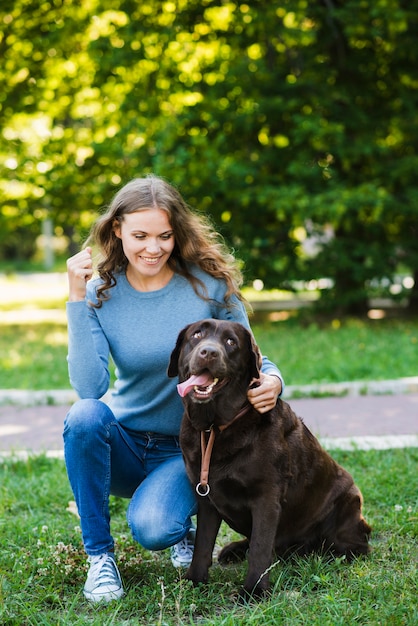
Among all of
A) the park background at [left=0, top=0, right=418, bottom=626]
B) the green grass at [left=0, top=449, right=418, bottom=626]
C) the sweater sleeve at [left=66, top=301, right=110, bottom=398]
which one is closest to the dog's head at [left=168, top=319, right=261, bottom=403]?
the sweater sleeve at [left=66, top=301, right=110, bottom=398]

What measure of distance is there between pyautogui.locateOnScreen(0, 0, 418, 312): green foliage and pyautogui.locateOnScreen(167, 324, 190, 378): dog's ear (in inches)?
332

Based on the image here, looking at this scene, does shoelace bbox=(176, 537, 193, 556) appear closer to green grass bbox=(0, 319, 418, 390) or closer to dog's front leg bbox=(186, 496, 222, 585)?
dog's front leg bbox=(186, 496, 222, 585)

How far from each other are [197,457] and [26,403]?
4.86m

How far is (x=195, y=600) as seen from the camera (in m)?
3.17

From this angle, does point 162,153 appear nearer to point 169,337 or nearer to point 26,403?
point 26,403

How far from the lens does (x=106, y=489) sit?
11.4 ft

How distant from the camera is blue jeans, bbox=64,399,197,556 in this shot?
3.38 metres

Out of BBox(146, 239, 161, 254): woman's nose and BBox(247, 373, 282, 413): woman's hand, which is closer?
BBox(247, 373, 282, 413): woman's hand

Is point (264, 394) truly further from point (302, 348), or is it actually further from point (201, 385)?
point (302, 348)

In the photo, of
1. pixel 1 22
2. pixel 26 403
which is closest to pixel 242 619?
pixel 26 403

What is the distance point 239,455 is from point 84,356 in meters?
0.87

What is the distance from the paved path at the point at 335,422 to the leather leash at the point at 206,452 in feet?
Result: 8.07

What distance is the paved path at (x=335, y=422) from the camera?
5.82 meters

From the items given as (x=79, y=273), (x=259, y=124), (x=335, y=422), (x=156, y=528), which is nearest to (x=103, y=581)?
(x=156, y=528)
